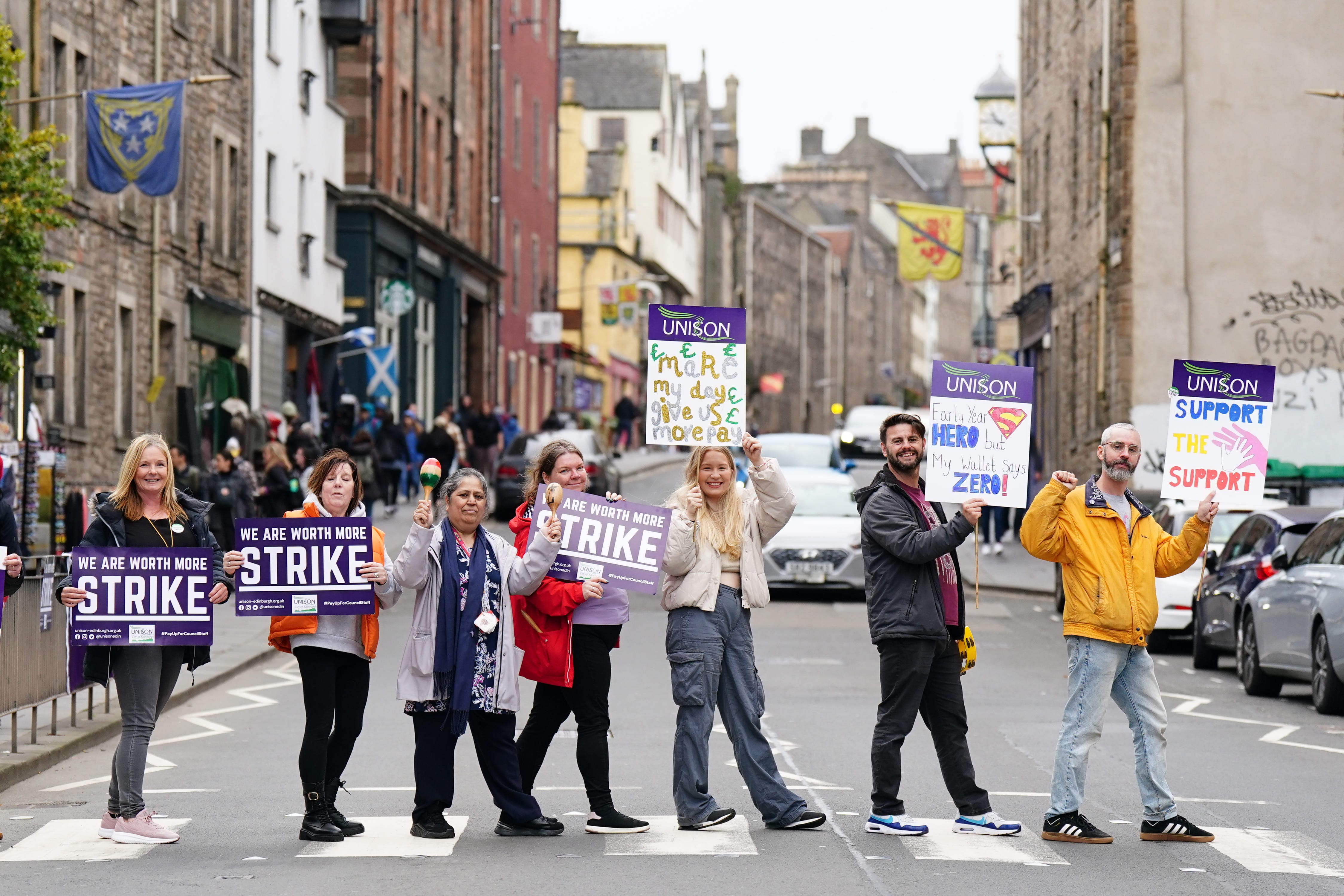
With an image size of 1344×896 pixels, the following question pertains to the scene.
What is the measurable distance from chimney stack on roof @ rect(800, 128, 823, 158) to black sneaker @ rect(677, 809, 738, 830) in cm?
16117

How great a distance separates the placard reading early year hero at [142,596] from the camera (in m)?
10.1

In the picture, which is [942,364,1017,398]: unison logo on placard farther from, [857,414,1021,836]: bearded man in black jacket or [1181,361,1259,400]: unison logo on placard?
[1181,361,1259,400]: unison logo on placard

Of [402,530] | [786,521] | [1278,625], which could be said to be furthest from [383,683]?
[402,530]

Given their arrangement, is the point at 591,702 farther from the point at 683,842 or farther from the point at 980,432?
the point at 980,432

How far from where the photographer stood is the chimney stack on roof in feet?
559

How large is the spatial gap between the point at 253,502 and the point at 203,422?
28.7 feet

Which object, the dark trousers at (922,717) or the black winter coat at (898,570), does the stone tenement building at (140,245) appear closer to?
the black winter coat at (898,570)

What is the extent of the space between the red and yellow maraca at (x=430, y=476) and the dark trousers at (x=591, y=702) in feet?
3.14

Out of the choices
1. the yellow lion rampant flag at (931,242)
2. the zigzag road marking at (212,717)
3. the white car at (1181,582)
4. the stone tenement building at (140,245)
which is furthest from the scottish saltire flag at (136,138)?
the yellow lion rampant flag at (931,242)

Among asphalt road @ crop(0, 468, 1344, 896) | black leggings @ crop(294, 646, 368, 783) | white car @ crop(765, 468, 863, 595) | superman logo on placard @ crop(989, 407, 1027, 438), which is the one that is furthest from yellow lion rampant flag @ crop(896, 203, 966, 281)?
black leggings @ crop(294, 646, 368, 783)

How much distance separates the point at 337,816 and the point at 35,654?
13.9 ft

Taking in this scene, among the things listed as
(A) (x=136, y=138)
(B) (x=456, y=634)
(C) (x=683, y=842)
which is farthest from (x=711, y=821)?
(A) (x=136, y=138)

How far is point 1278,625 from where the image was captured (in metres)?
17.9

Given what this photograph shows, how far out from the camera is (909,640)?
10031mm
